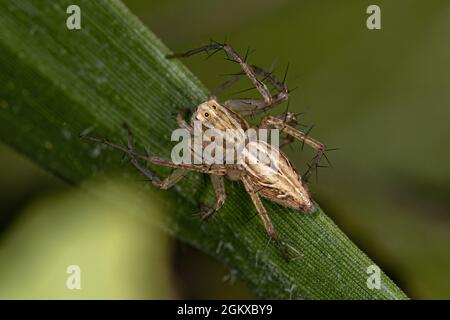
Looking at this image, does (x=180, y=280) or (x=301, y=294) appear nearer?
(x=301, y=294)

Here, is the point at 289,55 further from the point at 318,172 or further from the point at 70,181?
the point at 70,181

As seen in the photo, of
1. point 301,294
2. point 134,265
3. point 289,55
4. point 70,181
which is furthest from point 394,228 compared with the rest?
point 70,181

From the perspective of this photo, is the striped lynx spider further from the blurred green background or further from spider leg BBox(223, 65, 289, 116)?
A: the blurred green background

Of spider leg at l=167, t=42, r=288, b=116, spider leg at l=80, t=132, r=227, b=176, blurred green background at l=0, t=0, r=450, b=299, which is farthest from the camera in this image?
blurred green background at l=0, t=0, r=450, b=299

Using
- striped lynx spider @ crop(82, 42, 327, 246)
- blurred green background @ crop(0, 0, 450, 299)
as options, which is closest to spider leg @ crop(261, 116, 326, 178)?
striped lynx spider @ crop(82, 42, 327, 246)

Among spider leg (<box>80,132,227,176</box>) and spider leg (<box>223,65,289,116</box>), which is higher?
spider leg (<box>223,65,289,116</box>)

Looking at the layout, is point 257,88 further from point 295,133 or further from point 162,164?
point 162,164

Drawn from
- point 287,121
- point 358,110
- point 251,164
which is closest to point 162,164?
point 251,164
